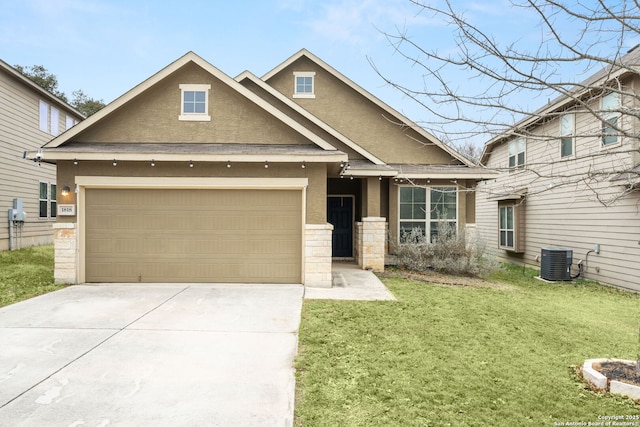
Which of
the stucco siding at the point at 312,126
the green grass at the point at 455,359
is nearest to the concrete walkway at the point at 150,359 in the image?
the green grass at the point at 455,359

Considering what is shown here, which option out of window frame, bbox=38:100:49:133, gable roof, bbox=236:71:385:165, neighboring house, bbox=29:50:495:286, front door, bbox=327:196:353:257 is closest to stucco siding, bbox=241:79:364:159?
gable roof, bbox=236:71:385:165

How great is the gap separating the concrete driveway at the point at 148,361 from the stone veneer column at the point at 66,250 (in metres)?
1.32

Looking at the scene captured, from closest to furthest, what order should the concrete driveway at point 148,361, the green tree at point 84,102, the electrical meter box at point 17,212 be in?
the concrete driveway at point 148,361 → the electrical meter box at point 17,212 → the green tree at point 84,102

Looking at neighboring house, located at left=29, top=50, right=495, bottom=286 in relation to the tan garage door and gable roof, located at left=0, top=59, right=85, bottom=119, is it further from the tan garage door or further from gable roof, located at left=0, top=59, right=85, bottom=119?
gable roof, located at left=0, top=59, right=85, bottom=119

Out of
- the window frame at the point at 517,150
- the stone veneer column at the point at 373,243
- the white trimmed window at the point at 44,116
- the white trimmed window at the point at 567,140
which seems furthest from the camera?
the white trimmed window at the point at 44,116

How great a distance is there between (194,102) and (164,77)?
0.87m

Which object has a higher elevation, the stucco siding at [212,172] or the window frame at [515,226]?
the stucco siding at [212,172]

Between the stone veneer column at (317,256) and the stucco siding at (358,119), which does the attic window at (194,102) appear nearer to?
the stone veneer column at (317,256)

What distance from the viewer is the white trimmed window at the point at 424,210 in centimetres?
1291

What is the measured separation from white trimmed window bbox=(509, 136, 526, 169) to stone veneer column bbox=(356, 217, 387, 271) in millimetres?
7829

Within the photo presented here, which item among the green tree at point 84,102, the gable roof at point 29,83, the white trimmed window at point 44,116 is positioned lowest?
the white trimmed window at point 44,116

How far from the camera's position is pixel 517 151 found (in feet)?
52.2

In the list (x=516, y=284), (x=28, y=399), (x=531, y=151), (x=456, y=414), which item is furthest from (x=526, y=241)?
(x=28, y=399)

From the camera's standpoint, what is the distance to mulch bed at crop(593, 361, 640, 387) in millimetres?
4102
